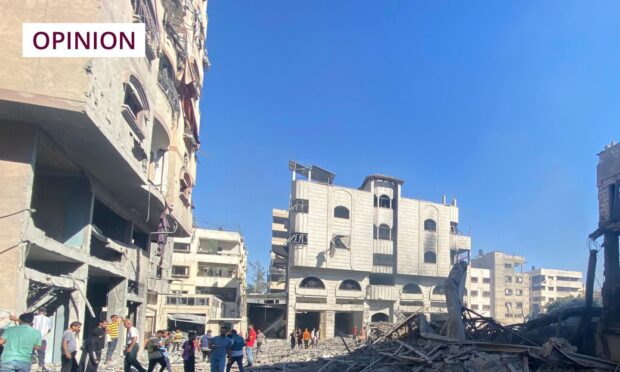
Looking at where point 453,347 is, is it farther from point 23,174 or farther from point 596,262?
point 596,262

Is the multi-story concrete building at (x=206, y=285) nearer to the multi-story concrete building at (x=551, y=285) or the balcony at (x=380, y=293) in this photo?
the balcony at (x=380, y=293)

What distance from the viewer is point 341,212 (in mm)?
52656

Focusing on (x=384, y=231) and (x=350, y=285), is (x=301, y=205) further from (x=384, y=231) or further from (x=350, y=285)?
(x=384, y=231)

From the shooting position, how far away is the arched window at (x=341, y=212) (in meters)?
52.4

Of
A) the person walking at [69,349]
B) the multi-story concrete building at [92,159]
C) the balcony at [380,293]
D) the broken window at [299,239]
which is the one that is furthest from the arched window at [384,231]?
the person walking at [69,349]

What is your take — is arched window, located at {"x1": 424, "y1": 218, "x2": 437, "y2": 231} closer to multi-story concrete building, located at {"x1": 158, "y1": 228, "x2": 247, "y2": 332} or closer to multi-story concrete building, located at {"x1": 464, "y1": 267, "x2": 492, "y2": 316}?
multi-story concrete building, located at {"x1": 158, "y1": 228, "x2": 247, "y2": 332}

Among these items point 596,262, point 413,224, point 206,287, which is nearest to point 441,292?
point 413,224

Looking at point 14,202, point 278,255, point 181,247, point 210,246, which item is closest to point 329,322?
point 278,255

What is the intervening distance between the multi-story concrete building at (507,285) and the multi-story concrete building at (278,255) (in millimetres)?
43991

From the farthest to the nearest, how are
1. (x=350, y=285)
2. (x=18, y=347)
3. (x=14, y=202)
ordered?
(x=350, y=285)
(x=14, y=202)
(x=18, y=347)

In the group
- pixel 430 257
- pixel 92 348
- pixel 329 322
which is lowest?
pixel 329 322

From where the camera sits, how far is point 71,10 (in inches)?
530

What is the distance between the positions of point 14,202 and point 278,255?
48360 mm

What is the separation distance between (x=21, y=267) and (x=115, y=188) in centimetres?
743
